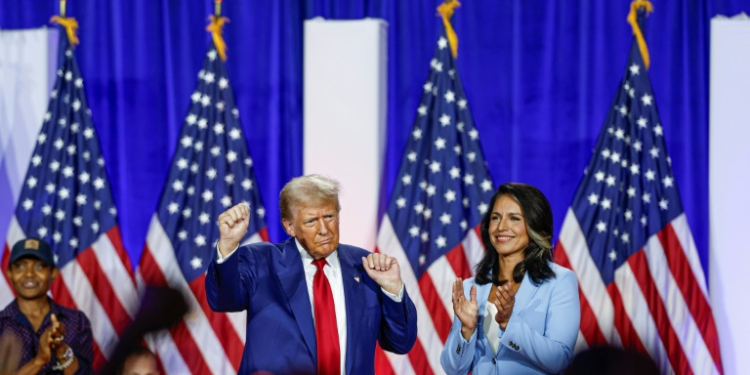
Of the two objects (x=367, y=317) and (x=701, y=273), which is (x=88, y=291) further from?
(x=701, y=273)

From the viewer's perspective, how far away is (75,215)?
6012 mm

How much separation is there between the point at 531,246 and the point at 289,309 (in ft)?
3.18

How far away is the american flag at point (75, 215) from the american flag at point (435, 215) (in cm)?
163

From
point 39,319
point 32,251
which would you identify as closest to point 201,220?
point 32,251

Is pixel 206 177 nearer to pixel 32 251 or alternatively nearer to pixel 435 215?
pixel 32 251

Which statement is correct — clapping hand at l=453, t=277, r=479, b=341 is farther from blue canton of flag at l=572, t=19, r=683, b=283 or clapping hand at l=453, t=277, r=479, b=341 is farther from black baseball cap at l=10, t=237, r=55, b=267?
black baseball cap at l=10, t=237, r=55, b=267

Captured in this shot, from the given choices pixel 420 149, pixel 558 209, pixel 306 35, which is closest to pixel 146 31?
pixel 306 35

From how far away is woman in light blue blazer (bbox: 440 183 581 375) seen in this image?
11.1 feet

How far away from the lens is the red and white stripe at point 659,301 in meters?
5.43

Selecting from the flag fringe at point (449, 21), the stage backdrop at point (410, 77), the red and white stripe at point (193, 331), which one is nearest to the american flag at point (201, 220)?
the red and white stripe at point (193, 331)

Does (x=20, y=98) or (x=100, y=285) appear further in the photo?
(x=20, y=98)

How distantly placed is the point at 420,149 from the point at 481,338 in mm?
2287

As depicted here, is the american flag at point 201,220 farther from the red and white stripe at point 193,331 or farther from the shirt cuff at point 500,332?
the shirt cuff at point 500,332

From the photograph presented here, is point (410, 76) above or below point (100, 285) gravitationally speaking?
above
